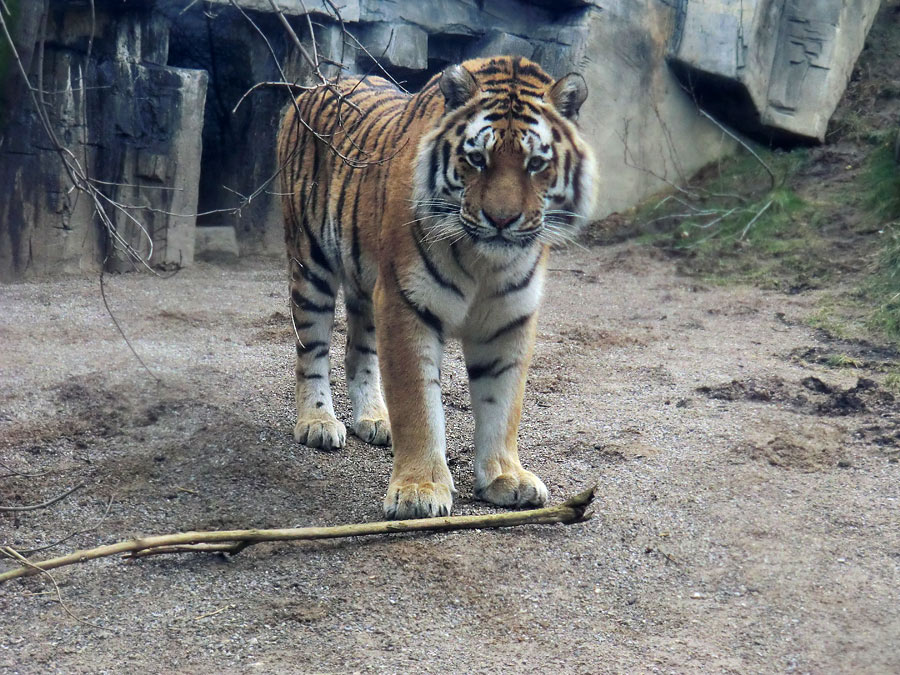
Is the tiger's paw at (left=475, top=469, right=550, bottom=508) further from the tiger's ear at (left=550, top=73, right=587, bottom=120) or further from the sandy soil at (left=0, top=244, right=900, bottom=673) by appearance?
the tiger's ear at (left=550, top=73, right=587, bottom=120)

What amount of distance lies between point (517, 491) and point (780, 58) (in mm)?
6169

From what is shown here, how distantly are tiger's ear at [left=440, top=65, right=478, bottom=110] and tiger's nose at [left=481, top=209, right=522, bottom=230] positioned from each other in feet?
1.51

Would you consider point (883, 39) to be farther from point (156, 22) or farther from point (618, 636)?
point (618, 636)

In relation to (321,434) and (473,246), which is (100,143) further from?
(473,246)

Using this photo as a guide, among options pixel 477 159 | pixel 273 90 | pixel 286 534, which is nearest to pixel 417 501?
pixel 286 534

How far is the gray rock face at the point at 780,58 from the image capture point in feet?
25.8

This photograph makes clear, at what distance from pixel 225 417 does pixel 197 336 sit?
1.52m

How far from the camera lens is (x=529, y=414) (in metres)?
4.30

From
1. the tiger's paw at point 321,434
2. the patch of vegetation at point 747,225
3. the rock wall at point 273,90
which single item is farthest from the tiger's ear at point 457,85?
the patch of vegetation at point 747,225

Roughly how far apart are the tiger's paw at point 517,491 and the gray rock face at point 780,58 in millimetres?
5643

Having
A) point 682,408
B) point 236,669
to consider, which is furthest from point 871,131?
point 236,669

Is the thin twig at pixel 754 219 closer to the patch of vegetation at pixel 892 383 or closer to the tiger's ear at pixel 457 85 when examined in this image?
the patch of vegetation at pixel 892 383

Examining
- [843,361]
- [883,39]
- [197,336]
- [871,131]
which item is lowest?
[197,336]

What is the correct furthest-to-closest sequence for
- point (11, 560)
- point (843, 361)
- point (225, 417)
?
point (843, 361), point (225, 417), point (11, 560)
